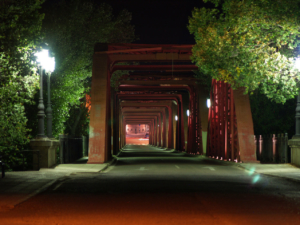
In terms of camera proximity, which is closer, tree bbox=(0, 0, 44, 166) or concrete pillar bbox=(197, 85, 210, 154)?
tree bbox=(0, 0, 44, 166)

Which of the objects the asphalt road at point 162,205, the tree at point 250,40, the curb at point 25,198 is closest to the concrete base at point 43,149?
the curb at point 25,198

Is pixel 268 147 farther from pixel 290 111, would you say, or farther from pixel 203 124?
pixel 203 124

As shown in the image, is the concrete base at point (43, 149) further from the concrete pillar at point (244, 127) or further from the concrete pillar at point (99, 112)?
the concrete pillar at point (244, 127)

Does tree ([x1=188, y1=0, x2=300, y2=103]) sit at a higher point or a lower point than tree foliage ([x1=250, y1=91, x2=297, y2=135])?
higher

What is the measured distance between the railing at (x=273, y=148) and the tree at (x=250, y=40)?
8610mm

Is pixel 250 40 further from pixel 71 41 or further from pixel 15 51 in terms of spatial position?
pixel 71 41

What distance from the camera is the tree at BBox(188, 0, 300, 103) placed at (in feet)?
56.5

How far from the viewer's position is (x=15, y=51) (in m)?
16.5

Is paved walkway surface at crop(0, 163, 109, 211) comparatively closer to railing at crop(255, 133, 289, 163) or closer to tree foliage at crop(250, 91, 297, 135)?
railing at crop(255, 133, 289, 163)

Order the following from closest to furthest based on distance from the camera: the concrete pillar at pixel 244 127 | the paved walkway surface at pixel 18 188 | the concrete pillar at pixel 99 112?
the paved walkway surface at pixel 18 188
the concrete pillar at pixel 244 127
the concrete pillar at pixel 99 112

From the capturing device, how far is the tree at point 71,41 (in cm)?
2975

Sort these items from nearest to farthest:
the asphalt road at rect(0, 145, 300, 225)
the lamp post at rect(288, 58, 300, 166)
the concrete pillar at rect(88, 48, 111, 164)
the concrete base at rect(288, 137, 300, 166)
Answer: the asphalt road at rect(0, 145, 300, 225)
the lamp post at rect(288, 58, 300, 166)
the concrete base at rect(288, 137, 300, 166)
the concrete pillar at rect(88, 48, 111, 164)

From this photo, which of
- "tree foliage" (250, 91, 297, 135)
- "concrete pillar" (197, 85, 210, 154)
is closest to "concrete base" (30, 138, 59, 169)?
"tree foliage" (250, 91, 297, 135)

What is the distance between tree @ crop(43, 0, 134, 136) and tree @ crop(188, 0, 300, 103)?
11957 millimetres
